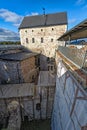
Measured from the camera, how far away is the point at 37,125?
32.0 ft

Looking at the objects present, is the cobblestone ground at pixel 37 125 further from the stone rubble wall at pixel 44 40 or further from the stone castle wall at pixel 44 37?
the stone castle wall at pixel 44 37

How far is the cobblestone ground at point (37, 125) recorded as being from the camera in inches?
373

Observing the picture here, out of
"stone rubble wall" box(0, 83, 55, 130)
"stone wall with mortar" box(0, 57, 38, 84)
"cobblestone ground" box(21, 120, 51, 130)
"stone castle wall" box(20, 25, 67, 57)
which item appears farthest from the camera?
"stone castle wall" box(20, 25, 67, 57)

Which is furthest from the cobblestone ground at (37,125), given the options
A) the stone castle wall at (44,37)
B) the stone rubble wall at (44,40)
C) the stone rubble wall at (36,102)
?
the stone castle wall at (44,37)

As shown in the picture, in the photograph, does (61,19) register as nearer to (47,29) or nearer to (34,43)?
(47,29)

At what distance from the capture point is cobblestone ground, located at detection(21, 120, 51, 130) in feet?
31.1

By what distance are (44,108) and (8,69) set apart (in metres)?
6.15

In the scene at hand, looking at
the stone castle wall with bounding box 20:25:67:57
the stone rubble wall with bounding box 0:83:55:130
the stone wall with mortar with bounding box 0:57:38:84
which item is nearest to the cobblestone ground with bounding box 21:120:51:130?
the stone rubble wall with bounding box 0:83:55:130

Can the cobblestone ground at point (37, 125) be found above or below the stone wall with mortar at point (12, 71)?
below

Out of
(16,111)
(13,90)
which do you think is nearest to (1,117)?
(16,111)

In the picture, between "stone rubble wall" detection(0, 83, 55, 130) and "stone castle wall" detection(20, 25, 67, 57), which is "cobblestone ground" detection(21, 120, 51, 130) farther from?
"stone castle wall" detection(20, 25, 67, 57)

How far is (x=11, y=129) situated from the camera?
760cm

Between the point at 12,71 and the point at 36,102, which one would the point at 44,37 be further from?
the point at 36,102

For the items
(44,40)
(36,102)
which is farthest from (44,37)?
(36,102)
